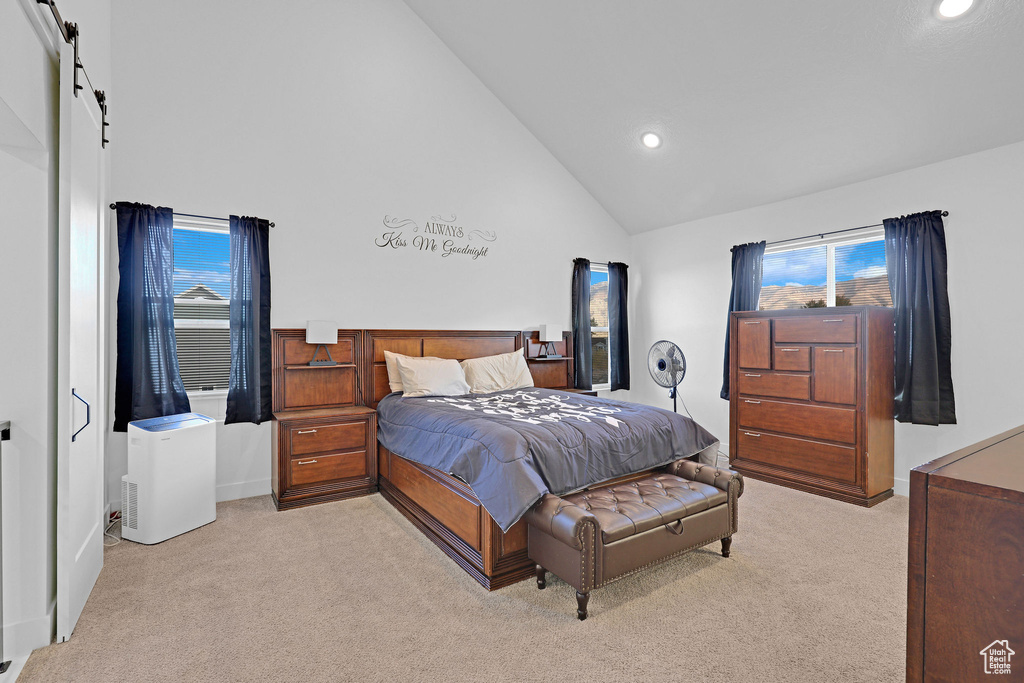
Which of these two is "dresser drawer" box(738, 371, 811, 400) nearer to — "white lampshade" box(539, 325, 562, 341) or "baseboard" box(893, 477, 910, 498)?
"baseboard" box(893, 477, 910, 498)

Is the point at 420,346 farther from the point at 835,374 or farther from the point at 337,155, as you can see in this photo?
the point at 835,374

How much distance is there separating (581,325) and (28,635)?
480cm

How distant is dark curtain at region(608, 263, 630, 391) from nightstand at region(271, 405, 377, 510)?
314 cm

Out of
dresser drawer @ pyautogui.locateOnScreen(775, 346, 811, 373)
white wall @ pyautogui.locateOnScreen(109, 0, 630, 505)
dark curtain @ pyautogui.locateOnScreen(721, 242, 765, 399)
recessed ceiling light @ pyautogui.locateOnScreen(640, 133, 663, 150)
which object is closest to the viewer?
white wall @ pyautogui.locateOnScreen(109, 0, 630, 505)

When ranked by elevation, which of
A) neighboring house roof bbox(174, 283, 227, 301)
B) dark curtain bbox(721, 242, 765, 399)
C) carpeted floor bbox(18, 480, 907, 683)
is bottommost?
carpeted floor bbox(18, 480, 907, 683)

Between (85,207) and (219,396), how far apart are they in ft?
6.09

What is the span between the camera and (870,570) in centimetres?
269

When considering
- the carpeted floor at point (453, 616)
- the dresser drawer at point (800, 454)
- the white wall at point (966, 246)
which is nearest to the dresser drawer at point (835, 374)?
the dresser drawer at point (800, 454)

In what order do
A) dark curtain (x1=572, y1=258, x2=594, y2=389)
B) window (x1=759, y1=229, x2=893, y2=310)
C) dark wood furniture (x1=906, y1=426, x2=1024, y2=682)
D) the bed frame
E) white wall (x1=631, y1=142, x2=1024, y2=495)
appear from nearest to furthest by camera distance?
dark wood furniture (x1=906, y1=426, x2=1024, y2=682) → the bed frame → white wall (x1=631, y1=142, x2=1024, y2=495) → window (x1=759, y1=229, x2=893, y2=310) → dark curtain (x1=572, y1=258, x2=594, y2=389)

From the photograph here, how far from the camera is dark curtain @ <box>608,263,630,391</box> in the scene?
19.9ft

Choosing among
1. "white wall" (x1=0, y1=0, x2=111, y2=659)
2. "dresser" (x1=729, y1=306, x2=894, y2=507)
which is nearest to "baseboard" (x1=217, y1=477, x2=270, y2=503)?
"white wall" (x1=0, y1=0, x2=111, y2=659)

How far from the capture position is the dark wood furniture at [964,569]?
2.70ft

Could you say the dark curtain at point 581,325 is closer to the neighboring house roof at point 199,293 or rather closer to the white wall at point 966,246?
the white wall at point 966,246

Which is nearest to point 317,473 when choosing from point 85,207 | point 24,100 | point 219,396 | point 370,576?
point 219,396
